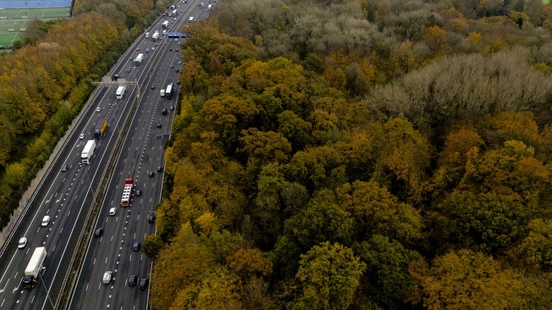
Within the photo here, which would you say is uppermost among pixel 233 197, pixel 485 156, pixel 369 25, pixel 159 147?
pixel 369 25

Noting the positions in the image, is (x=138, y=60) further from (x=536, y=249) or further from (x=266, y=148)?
(x=536, y=249)

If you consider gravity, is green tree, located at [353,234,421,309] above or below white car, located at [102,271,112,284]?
above

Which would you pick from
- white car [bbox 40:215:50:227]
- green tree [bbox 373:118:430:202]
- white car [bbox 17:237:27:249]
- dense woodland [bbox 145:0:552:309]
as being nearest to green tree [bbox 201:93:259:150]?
dense woodland [bbox 145:0:552:309]

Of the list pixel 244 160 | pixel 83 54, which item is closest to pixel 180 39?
pixel 83 54

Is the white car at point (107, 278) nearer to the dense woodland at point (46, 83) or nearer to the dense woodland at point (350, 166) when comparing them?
the dense woodland at point (350, 166)

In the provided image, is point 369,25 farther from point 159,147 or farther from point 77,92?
point 77,92

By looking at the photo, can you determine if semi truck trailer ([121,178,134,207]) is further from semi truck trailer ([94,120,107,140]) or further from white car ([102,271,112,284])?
semi truck trailer ([94,120,107,140])
